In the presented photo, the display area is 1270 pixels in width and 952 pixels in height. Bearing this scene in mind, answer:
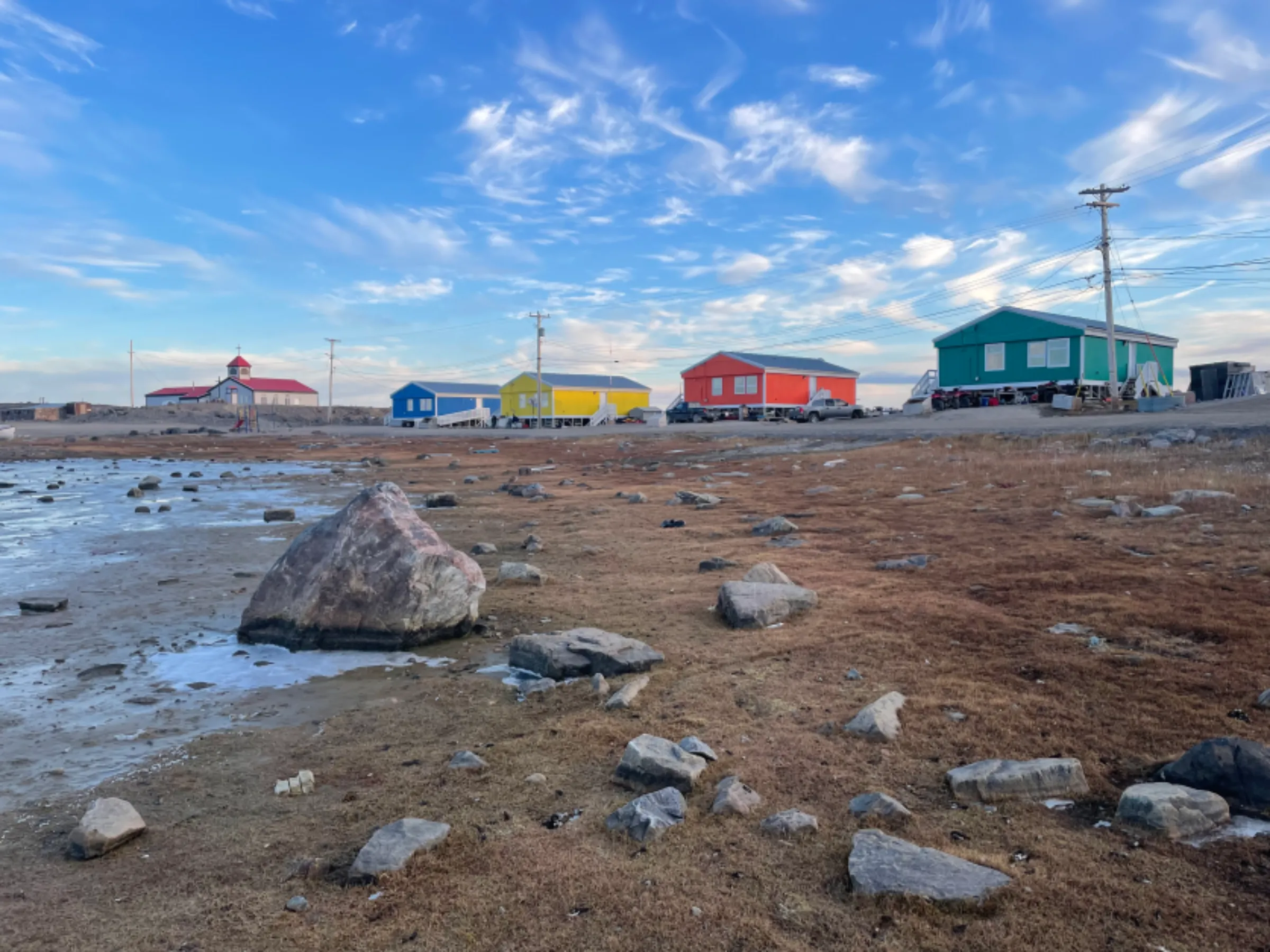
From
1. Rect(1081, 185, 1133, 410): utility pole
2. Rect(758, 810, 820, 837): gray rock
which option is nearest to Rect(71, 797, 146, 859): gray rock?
Rect(758, 810, 820, 837): gray rock

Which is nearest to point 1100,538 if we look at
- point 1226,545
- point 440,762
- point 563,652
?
point 1226,545

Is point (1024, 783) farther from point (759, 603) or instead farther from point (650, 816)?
point (759, 603)

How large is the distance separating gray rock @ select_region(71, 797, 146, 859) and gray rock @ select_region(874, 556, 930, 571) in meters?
6.57

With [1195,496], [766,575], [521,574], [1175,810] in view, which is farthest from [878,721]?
[1195,496]

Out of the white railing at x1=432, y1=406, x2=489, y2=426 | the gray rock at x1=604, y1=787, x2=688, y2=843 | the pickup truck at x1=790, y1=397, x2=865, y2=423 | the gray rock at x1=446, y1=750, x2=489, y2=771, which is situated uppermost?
the white railing at x1=432, y1=406, x2=489, y2=426

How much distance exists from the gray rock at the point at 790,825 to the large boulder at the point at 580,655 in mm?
2254

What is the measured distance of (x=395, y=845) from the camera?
10.7 ft

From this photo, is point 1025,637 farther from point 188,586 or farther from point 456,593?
point 188,586

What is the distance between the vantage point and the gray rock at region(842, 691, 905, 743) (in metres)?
4.15

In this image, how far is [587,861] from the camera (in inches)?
124

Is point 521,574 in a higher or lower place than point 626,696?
higher

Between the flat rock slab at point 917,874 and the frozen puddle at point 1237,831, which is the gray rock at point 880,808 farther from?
the frozen puddle at point 1237,831

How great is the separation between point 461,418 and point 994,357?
46.3 meters

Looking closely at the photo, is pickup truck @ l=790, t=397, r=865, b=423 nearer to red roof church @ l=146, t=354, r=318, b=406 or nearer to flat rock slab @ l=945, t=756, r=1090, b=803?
flat rock slab @ l=945, t=756, r=1090, b=803
